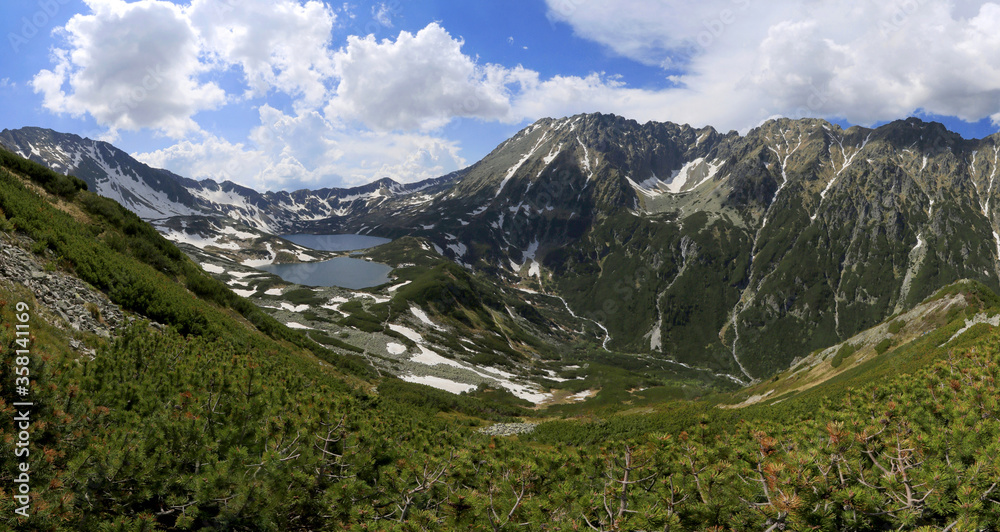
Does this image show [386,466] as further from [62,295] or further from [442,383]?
[442,383]

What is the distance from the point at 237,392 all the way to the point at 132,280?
17.4 m

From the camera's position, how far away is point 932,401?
12.5 m

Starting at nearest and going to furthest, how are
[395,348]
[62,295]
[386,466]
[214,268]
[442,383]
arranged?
[386,466], [62,295], [442,383], [395,348], [214,268]

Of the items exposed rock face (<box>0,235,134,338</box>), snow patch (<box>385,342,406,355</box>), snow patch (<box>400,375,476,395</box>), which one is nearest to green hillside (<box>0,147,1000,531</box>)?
exposed rock face (<box>0,235,134,338</box>)

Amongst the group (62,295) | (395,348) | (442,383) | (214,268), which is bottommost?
(442,383)

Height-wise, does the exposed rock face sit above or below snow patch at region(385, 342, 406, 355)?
above

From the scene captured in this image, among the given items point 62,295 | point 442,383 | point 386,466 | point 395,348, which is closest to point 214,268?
point 395,348

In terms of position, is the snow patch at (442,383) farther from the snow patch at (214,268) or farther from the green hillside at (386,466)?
the snow patch at (214,268)

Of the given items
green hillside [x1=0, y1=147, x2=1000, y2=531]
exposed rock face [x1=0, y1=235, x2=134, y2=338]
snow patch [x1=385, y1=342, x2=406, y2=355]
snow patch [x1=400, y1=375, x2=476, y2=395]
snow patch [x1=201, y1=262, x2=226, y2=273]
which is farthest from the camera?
snow patch [x1=201, y1=262, x2=226, y2=273]

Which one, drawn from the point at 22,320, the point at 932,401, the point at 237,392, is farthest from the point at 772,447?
the point at 22,320

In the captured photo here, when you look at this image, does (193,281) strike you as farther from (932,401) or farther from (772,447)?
(932,401)

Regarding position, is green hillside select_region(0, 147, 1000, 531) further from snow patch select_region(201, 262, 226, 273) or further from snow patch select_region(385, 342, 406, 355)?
snow patch select_region(201, 262, 226, 273)

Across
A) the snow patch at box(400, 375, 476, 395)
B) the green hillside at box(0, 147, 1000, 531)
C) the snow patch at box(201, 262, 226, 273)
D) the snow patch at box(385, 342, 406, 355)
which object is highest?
the snow patch at box(201, 262, 226, 273)

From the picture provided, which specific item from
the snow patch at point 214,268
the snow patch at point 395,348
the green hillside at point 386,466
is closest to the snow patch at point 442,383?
the snow patch at point 395,348
